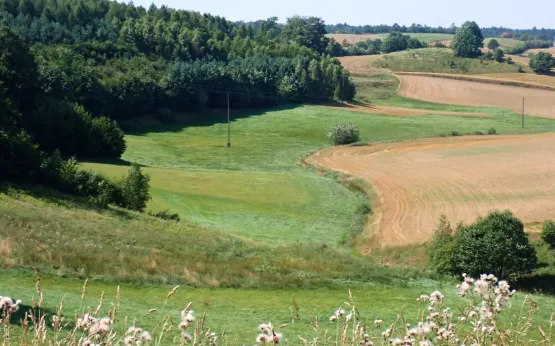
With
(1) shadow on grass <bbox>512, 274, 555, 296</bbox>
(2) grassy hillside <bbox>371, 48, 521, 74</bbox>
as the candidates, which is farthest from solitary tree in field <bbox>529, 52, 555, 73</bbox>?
(1) shadow on grass <bbox>512, 274, 555, 296</bbox>

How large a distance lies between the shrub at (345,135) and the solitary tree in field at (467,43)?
8851 centimetres

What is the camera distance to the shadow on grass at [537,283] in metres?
31.6

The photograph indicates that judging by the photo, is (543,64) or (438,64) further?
(438,64)

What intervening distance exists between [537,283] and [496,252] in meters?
2.77

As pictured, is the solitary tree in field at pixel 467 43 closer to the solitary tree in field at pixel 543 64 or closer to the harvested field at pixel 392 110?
the solitary tree in field at pixel 543 64

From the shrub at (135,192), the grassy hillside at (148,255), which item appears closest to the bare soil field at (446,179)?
the grassy hillside at (148,255)

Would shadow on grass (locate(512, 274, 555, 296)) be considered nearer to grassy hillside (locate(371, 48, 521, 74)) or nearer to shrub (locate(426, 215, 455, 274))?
shrub (locate(426, 215, 455, 274))

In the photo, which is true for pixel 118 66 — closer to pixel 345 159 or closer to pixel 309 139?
pixel 309 139

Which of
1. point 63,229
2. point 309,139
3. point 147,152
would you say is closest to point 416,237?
point 63,229

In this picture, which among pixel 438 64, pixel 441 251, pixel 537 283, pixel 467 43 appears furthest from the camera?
pixel 467 43

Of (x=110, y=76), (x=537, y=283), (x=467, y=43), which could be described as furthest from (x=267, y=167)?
(x=467, y=43)

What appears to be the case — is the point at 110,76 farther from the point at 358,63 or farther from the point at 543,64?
the point at 543,64

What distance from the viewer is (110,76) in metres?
105

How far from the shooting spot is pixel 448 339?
17.5 ft
